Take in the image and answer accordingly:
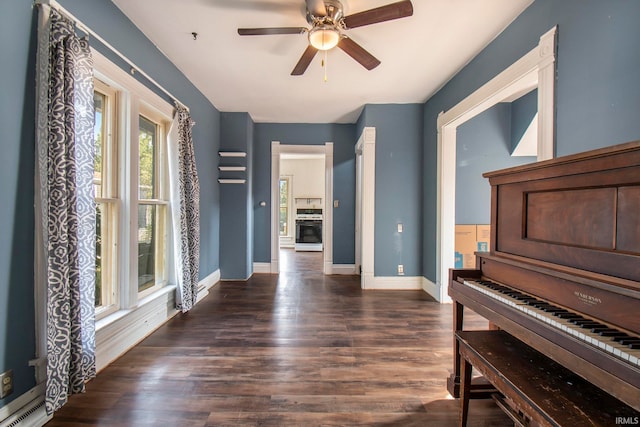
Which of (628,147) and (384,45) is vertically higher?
(384,45)

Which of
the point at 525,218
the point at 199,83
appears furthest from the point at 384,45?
the point at 199,83

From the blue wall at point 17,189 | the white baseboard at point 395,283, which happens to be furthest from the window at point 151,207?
the white baseboard at point 395,283

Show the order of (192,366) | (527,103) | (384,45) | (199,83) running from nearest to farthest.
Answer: (192,366) → (384,45) → (199,83) → (527,103)

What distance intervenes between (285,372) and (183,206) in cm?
203

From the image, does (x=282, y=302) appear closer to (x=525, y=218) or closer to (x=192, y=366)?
(x=192, y=366)

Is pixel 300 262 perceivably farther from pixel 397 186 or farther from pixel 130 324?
pixel 130 324

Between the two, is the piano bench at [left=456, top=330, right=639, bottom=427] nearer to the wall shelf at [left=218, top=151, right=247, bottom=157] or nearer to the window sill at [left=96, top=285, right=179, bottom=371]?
the window sill at [left=96, top=285, right=179, bottom=371]

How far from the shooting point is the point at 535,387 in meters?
1.02

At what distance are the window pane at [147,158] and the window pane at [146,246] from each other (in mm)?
162

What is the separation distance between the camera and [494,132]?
3953mm

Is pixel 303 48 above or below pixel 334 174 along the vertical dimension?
above

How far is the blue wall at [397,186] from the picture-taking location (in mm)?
3953

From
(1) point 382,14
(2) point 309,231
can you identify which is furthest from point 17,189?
(2) point 309,231

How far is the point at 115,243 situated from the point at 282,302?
189 centimetres
